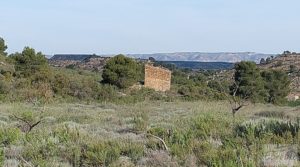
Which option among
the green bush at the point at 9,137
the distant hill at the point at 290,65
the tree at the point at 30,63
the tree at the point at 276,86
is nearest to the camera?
the green bush at the point at 9,137

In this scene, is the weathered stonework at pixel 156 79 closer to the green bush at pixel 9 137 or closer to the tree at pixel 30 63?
the tree at pixel 30 63

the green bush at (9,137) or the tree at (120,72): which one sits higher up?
the green bush at (9,137)

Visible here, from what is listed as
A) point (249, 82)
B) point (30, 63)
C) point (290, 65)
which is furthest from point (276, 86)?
point (290, 65)

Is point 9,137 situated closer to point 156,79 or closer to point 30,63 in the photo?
point 30,63

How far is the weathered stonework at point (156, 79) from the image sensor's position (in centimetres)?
4444

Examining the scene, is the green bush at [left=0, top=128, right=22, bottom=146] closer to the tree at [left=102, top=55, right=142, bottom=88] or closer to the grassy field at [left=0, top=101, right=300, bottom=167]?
the grassy field at [left=0, top=101, right=300, bottom=167]

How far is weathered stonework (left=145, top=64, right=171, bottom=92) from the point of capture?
44.4 m

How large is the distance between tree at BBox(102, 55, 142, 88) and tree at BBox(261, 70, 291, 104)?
10.7 m

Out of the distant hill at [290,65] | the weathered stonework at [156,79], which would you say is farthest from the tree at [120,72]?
the distant hill at [290,65]

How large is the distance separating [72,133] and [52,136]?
380mm

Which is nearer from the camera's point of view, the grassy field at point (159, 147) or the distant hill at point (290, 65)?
the grassy field at point (159, 147)

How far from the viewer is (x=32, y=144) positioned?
31.3 ft

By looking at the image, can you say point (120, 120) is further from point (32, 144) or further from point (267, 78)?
point (267, 78)

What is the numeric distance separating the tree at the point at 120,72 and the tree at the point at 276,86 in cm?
1068
